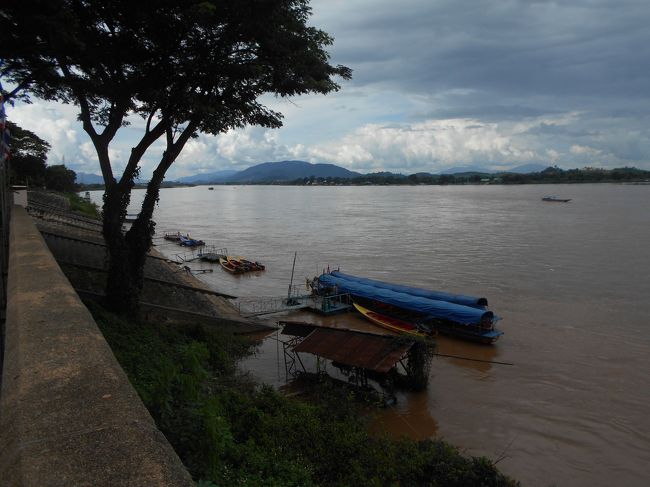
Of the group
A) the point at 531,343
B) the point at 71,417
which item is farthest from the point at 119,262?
the point at 531,343

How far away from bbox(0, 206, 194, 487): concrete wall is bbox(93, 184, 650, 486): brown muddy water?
40.7 feet

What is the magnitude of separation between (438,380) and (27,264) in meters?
15.3

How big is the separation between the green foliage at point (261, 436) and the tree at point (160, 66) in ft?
16.1

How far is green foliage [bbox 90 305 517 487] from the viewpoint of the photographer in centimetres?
554

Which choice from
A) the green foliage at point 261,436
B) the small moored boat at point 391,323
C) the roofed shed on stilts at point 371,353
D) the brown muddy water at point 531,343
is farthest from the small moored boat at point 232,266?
the green foliage at point 261,436

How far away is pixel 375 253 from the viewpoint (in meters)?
45.8

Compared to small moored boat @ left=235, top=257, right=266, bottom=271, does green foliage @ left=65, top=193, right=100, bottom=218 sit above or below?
above

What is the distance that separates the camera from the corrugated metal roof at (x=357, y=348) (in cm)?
1448

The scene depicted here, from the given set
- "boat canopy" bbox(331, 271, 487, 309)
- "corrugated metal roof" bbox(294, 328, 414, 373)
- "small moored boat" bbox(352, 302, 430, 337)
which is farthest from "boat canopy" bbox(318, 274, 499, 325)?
"corrugated metal roof" bbox(294, 328, 414, 373)

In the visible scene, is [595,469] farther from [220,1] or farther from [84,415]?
[220,1]

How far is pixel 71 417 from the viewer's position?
261 centimetres

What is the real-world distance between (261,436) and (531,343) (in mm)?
16933

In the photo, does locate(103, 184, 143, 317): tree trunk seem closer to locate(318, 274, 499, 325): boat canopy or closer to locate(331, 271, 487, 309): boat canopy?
locate(318, 274, 499, 325): boat canopy

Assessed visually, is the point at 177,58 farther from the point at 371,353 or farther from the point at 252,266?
the point at 252,266
